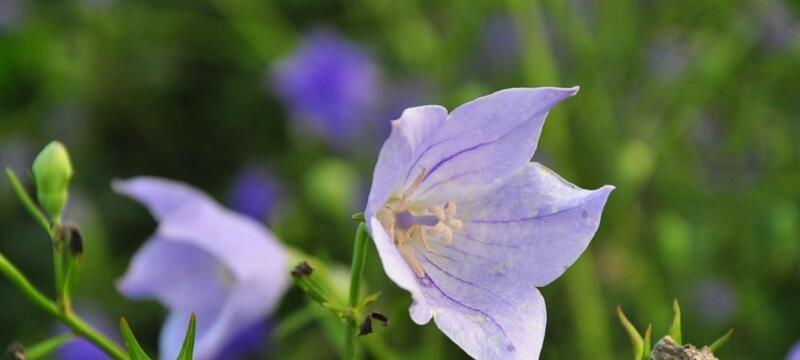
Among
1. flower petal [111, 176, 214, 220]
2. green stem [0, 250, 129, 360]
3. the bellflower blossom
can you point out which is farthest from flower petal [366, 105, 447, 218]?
flower petal [111, 176, 214, 220]

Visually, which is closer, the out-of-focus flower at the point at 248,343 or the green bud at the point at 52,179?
the green bud at the point at 52,179

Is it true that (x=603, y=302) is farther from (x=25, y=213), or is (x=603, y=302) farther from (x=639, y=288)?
(x=25, y=213)

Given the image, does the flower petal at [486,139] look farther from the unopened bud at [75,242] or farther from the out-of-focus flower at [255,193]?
the out-of-focus flower at [255,193]

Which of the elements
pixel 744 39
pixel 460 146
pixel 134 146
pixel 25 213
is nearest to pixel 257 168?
pixel 134 146

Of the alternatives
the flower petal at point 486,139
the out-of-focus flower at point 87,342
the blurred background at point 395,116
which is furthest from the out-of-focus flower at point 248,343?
the flower petal at point 486,139

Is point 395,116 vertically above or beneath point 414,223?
beneath

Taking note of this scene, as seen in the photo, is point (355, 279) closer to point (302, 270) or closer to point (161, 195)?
point (302, 270)

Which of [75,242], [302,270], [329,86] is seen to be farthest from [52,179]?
[329,86]
